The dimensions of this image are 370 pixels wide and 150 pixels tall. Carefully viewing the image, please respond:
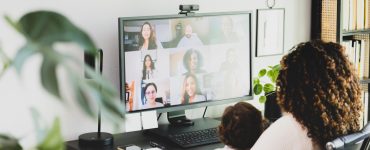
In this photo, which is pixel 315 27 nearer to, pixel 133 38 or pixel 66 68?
pixel 133 38

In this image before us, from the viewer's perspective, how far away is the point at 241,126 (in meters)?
2.11

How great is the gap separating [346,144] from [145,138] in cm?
112

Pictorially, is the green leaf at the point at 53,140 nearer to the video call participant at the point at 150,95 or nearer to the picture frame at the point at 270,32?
the video call participant at the point at 150,95

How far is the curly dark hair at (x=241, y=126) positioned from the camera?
2109 millimetres

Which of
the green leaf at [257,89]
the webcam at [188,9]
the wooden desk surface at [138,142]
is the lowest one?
the wooden desk surface at [138,142]

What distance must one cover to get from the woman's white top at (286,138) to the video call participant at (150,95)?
0.67 m

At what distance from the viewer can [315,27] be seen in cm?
345

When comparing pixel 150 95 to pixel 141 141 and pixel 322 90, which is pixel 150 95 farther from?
pixel 322 90

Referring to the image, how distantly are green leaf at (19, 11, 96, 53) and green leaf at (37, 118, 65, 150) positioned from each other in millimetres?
98

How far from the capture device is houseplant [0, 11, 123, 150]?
0.57 metres

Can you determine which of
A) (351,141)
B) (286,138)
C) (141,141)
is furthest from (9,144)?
(141,141)

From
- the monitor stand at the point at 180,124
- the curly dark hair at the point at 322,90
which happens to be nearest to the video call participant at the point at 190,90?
the monitor stand at the point at 180,124

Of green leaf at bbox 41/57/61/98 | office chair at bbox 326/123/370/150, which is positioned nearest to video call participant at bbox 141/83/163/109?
office chair at bbox 326/123/370/150

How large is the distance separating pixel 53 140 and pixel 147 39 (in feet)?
6.04
